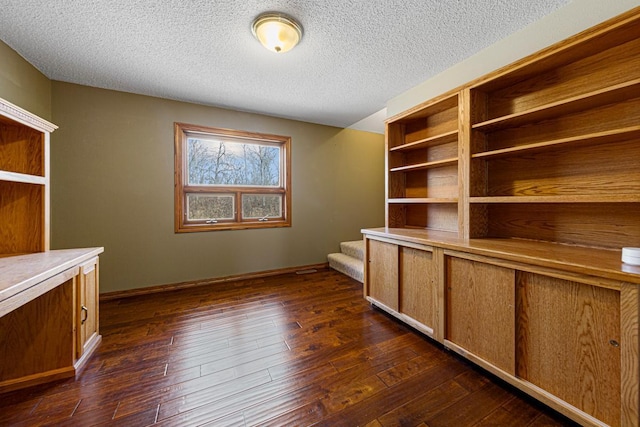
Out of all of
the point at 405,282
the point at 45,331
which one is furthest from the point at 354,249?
the point at 45,331

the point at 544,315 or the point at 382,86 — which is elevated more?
the point at 382,86

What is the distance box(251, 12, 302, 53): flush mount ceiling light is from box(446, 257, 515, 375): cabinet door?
1978mm

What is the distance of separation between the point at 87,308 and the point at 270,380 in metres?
1.40

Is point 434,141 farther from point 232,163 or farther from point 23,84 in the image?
point 23,84

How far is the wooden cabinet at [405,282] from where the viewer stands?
1885mm

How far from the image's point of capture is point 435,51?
2.09 metres

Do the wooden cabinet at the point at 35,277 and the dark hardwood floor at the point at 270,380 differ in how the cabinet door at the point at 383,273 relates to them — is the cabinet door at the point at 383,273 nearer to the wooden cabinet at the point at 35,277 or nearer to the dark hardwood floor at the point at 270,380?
the dark hardwood floor at the point at 270,380

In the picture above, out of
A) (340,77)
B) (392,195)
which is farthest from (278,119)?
(392,195)

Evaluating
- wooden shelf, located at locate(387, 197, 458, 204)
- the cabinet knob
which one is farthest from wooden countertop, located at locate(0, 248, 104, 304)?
wooden shelf, located at locate(387, 197, 458, 204)

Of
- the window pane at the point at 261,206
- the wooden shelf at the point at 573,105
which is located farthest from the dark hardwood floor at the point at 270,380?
the wooden shelf at the point at 573,105

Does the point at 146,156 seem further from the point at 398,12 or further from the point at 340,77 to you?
the point at 398,12

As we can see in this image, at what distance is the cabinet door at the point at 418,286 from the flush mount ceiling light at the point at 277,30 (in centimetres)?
189

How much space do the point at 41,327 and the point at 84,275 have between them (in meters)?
0.34

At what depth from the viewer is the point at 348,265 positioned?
3586mm
